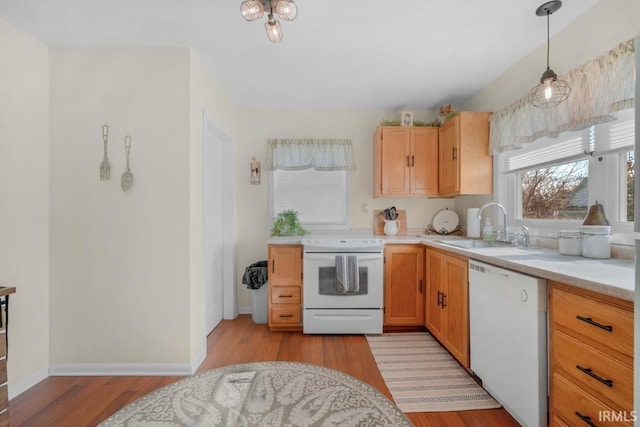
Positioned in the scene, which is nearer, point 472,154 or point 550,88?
point 550,88

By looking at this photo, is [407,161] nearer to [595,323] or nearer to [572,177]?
[572,177]

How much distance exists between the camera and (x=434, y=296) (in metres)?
2.52

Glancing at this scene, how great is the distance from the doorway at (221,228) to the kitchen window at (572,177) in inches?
111

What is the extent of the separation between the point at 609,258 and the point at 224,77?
3.17 metres

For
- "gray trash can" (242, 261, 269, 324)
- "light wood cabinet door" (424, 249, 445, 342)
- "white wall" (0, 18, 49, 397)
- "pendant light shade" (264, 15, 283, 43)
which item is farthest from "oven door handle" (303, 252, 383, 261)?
"white wall" (0, 18, 49, 397)

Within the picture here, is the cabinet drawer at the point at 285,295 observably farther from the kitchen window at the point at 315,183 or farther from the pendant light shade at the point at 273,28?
the pendant light shade at the point at 273,28

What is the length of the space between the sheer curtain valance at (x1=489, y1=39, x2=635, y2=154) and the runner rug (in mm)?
1839

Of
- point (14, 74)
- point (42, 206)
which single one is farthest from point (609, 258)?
point (14, 74)

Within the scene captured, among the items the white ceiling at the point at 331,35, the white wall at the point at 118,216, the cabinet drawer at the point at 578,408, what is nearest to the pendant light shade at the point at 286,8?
the white ceiling at the point at 331,35

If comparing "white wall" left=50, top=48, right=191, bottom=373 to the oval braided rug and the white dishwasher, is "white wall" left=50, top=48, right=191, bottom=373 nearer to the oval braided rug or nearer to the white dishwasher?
the oval braided rug

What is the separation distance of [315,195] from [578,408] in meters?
2.73

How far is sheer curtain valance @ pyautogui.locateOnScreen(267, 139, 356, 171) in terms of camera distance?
3.28 m

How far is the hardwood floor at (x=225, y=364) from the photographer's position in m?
1.62

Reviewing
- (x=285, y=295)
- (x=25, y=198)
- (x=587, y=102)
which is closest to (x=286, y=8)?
(x=587, y=102)
